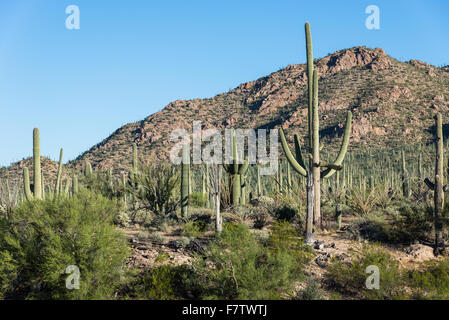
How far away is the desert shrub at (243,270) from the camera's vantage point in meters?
8.53

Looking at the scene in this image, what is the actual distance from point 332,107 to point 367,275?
190ft

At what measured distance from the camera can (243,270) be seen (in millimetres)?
8812

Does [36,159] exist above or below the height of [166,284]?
above

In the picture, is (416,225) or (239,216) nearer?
(416,225)

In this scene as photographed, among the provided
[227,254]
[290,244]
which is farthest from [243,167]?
[227,254]

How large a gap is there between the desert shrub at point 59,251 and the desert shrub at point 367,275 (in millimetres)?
5238

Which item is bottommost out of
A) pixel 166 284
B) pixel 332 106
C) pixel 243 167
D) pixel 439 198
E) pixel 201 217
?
pixel 166 284

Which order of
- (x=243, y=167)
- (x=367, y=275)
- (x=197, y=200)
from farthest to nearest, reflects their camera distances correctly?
(x=197, y=200)
(x=243, y=167)
(x=367, y=275)

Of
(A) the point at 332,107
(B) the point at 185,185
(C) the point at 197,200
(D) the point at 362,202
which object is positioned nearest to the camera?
(B) the point at 185,185

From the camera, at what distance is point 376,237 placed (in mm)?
12406

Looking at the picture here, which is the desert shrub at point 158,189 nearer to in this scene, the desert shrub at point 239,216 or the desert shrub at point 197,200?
the desert shrub at point 239,216

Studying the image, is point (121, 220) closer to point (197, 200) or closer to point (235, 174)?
point (235, 174)
